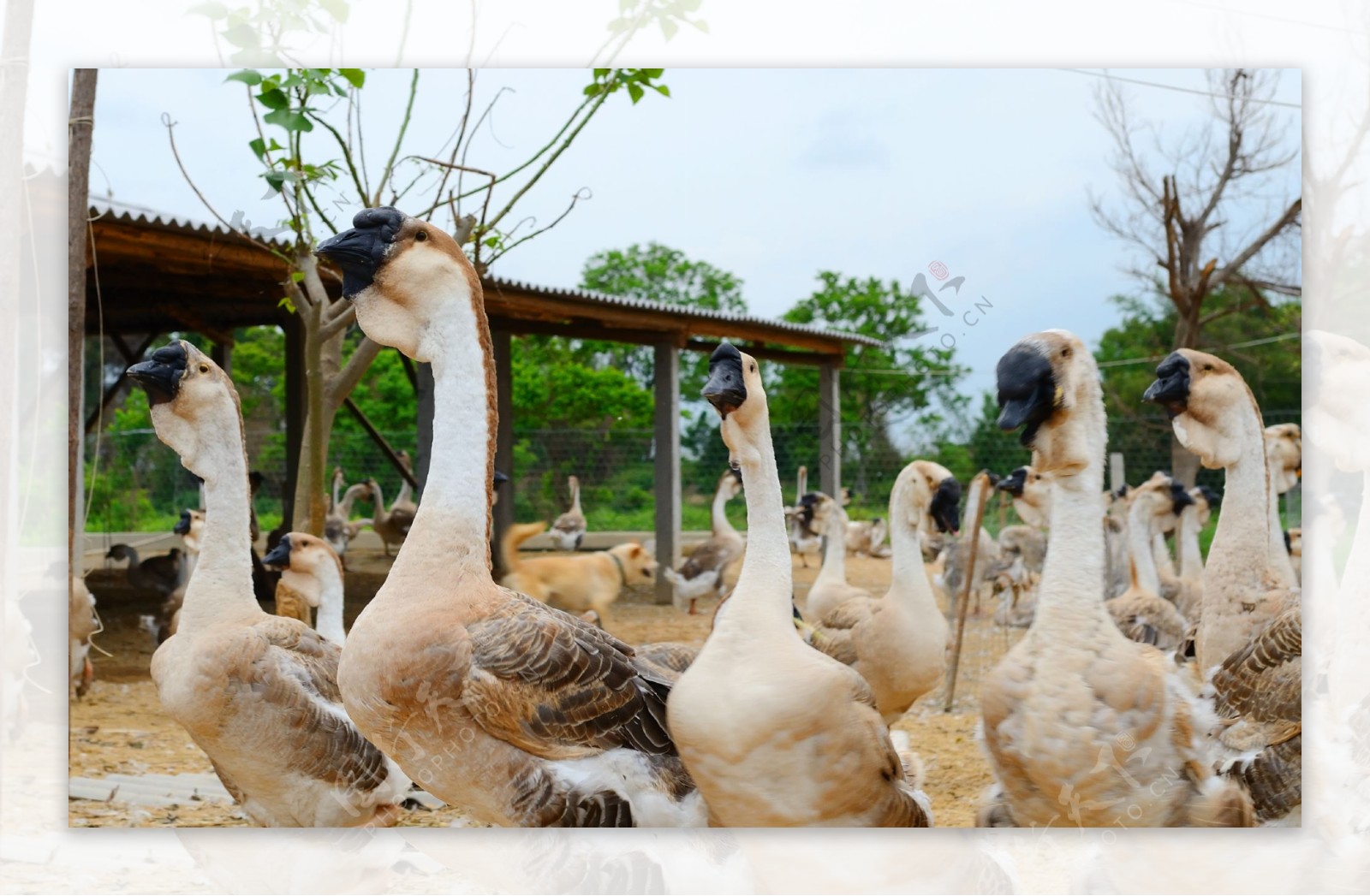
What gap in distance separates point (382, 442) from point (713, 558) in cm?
101

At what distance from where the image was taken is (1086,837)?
2268 mm

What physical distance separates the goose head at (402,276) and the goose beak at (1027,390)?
3.30 feet

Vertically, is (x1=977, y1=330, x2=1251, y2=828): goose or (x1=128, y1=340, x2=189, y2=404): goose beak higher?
(x1=128, y1=340, x2=189, y2=404): goose beak

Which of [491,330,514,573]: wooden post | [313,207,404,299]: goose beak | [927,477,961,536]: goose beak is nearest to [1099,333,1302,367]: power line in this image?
[927,477,961,536]: goose beak

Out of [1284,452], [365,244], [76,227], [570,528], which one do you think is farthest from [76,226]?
[1284,452]

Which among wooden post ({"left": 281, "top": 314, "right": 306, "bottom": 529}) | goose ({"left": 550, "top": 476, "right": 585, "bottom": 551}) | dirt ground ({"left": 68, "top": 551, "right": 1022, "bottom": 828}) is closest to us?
dirt ground ({"left": 68, "top": 551, "right": 1022, "bottom": 828})

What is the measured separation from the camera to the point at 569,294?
2.64 meters

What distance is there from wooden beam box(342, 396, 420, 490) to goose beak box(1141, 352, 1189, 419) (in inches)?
72.8

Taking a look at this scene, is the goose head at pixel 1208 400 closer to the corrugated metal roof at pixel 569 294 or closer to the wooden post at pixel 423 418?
the corrugated metal roof at pixel 569 294

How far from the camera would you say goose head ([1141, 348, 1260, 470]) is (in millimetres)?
2354

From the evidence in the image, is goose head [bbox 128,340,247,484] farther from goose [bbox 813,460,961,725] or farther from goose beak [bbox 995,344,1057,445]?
goose beak [bbox 995,344,1057,445]

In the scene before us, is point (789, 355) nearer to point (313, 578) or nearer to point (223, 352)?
point (313, 578)

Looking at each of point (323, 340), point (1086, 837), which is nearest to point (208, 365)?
point (323, 340)

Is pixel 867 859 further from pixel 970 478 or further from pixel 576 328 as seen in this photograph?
pixel 576 328
